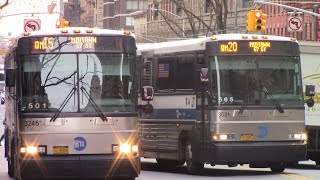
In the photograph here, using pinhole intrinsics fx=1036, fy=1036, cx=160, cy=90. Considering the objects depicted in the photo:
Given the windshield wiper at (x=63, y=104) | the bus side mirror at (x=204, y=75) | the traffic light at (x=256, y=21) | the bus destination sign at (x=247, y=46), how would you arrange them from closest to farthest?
1. the windshield wiper at (x=63, y=104)
2. the bus side mirror at (x=204, y=75)
3. the bus destination sign at (x=247, y=46)
4. the traffic light at (x=256, y=21)

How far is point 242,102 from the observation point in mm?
22859

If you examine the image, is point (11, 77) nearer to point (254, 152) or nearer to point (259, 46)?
point (254, 152)

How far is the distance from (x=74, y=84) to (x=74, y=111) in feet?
1.62

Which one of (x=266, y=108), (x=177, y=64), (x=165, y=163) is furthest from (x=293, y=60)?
(x=165, y=163)

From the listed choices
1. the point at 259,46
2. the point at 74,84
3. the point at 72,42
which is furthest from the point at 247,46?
the point at 74,84

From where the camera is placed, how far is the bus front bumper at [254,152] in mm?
22641

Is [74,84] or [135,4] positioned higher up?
[135,4]

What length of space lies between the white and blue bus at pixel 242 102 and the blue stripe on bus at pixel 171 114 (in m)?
0.03

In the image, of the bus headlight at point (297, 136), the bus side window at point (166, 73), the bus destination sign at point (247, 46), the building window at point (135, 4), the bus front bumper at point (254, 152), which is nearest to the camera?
the bus front bumper at point (254, 152)

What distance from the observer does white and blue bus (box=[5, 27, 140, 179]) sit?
18.6 m

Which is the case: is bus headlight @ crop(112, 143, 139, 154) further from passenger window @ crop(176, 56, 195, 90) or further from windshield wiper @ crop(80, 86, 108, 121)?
passenger window @ crop(176, 56, 195, 90)

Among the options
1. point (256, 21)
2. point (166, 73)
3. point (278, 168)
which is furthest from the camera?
point (256, 21)

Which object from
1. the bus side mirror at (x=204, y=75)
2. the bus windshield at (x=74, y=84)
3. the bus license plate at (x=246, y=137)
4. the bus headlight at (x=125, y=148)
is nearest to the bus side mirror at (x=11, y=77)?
the bus windshield at (x=74, y=84)

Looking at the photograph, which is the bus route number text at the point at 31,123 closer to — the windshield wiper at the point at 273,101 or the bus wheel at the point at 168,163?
the windshield wiper at the point at 273,101
